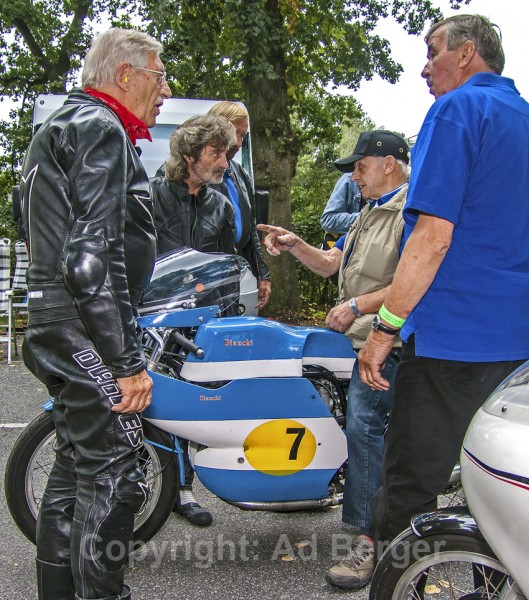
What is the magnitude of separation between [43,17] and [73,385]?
A: 19476mm

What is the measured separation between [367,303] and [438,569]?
46.6 inches

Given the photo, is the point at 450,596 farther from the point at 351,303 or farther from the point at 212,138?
the point at 212,138

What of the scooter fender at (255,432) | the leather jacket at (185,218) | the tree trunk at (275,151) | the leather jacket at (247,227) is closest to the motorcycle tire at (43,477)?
the scooter fender at (255,432)

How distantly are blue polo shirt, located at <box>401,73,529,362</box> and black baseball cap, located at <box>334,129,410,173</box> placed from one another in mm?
759

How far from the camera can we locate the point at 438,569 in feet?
6.79

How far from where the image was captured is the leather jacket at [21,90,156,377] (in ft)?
6.79

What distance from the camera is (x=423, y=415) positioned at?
2348 mm

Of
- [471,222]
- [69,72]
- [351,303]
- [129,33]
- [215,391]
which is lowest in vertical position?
[215,391]

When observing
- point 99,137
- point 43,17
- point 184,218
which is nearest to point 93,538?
point 99,137

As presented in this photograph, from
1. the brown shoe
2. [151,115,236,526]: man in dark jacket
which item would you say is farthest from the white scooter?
[151,115,236,526]: man in dark jacket

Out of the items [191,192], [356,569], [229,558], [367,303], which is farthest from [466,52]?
[229,558]

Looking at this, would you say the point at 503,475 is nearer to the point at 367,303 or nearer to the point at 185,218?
the point at 367,303

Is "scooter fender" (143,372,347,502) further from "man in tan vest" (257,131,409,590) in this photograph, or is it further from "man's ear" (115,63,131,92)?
"man's ear" (115,63,131,92)

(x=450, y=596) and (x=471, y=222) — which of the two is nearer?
(x=450, y=596)
